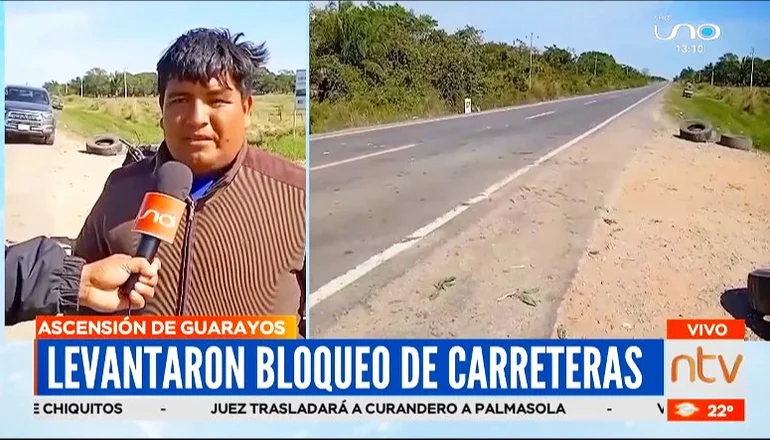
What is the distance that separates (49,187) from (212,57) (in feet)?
2.64

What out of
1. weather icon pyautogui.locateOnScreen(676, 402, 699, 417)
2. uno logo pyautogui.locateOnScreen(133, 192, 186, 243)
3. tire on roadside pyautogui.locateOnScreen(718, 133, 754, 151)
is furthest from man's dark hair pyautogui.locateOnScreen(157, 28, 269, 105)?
weather icon pyautogui.locateOnScreen(676, 402, 699, 417)

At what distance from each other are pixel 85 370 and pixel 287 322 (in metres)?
0.80

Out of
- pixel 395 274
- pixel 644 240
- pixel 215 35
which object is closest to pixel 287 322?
pixel 395 274

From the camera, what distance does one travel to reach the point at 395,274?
9.77ft

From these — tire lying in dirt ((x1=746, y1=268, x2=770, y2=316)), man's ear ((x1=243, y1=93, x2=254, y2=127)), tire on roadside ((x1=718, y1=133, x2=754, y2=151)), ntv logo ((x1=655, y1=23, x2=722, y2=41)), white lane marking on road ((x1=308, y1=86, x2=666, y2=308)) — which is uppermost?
ntv logo ((x1=655, y1=23, x2=722, y2=41))

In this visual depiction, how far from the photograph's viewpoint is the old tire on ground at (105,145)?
299 cm

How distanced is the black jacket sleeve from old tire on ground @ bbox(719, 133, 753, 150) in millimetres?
2576

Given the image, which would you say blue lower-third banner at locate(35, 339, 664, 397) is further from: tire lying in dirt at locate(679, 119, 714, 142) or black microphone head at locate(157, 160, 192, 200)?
tire lying in dirt at locate(679, 119, 714, 142)

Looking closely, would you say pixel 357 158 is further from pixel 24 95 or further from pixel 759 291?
pixel 759 291

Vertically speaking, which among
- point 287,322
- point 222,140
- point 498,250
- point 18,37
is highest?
point 18,37

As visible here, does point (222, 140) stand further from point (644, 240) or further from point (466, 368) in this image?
point (644, 240)

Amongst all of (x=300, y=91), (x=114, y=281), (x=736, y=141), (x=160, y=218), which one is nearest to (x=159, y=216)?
(x=160, y=218)

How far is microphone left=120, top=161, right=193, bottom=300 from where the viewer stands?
2.92 meters

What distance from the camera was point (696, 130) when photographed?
314 centimetres
